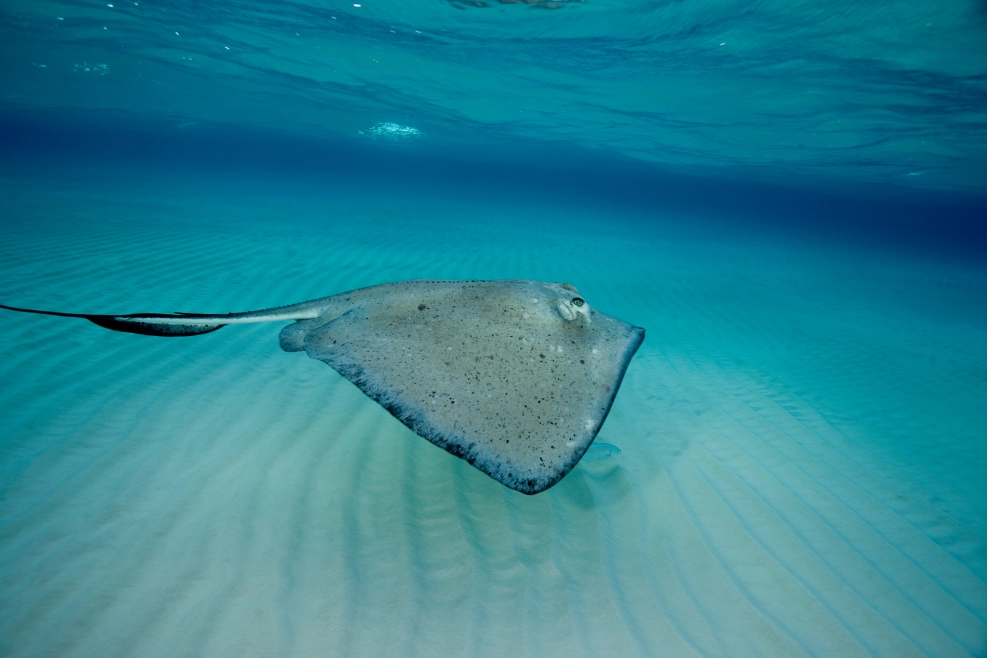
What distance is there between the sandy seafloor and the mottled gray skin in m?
0.90

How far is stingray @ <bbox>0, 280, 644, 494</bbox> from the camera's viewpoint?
192cm

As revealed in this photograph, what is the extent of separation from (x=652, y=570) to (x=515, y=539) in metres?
0.82

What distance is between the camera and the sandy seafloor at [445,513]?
197cm

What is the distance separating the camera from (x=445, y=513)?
2.65 m

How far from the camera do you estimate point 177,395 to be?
3.67 meters

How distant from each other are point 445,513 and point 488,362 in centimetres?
109

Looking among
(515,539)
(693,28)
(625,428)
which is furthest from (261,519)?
(693,28)

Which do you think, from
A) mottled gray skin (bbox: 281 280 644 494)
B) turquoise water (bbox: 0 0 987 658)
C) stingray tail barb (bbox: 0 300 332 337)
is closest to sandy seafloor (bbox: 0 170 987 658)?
turquoise water (bbox: 0 0 987 658)

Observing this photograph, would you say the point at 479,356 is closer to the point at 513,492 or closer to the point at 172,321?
the point at 513,492

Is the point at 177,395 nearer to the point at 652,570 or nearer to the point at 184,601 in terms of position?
the point at 184,601

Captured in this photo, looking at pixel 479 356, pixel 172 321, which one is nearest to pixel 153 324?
pixel 172 321

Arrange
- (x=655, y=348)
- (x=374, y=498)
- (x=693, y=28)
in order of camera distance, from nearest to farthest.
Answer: (x=374, y=498) < (x=655, y=348) < (x=693, y=28)

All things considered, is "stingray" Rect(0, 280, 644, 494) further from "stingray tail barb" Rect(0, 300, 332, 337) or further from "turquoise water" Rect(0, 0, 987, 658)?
"turquoise water" Rect(0, 0, 987, 658)

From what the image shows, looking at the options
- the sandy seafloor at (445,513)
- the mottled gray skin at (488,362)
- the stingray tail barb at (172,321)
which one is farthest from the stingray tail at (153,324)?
the sandy seafloor at (445,513)
